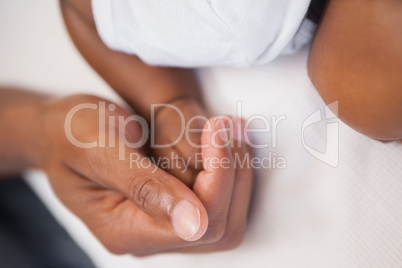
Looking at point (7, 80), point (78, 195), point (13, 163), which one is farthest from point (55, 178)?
point (7, 80)

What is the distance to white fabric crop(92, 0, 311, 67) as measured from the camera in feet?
1.53

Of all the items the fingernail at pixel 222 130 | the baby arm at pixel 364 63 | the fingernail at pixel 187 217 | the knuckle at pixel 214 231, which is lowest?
the knuckle at pixel 214 231

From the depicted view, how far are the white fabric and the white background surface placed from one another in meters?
0.09

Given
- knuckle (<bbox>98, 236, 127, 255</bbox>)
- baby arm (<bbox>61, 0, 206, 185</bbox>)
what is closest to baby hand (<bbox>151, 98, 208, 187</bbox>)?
baby arm (<bbox>61, 0, 206, 185</bbox>)

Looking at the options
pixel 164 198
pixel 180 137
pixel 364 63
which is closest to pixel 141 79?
pixel 180 137

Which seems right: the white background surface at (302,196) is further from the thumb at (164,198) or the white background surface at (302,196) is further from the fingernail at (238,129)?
the thumb at (164,198)

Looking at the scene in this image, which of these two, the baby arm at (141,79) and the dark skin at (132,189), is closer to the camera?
the dark skin at (132,189)

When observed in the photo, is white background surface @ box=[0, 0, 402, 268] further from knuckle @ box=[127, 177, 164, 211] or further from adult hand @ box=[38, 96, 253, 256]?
knuckle @ box=[127, 177, 164, 211]

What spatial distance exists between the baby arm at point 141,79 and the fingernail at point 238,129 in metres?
0.05

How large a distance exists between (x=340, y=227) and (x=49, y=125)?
460mm

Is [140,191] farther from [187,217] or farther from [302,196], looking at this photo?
[302,196]

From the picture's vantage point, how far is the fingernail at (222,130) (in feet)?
1.76

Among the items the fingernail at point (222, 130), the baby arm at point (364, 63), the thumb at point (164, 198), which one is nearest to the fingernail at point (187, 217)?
the thumb at point (164, 198)

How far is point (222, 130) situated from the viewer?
541mm
